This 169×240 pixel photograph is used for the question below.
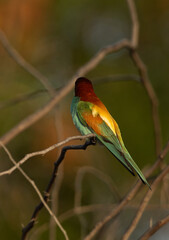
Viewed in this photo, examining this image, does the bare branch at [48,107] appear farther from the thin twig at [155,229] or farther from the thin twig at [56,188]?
the thin twig at [155,229]

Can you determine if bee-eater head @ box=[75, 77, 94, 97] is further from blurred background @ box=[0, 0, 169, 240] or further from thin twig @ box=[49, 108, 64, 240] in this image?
blurred background @ box=[0, 0, 169, 240]

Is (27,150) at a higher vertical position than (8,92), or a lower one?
lower

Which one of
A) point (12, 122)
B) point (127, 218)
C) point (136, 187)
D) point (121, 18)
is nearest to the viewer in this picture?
point (136, 187)

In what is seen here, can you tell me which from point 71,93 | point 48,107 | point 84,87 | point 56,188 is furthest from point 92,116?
point 71,93

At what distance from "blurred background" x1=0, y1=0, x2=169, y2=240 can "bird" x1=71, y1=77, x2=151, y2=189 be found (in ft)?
4.76

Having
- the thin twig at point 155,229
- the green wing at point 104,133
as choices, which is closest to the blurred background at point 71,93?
the green wing at point 104,133

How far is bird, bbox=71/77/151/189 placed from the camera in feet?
6.33

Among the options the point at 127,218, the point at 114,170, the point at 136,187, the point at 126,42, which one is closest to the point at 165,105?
the point at 114,170

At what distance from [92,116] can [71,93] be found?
3.47 m

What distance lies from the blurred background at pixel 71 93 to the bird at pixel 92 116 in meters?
1.45

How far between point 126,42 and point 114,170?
230cm

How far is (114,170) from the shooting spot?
5.12m

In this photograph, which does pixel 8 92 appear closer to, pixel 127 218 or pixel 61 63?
pixel 61 63

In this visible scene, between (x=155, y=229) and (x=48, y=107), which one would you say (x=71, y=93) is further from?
(x=155, y=229)
